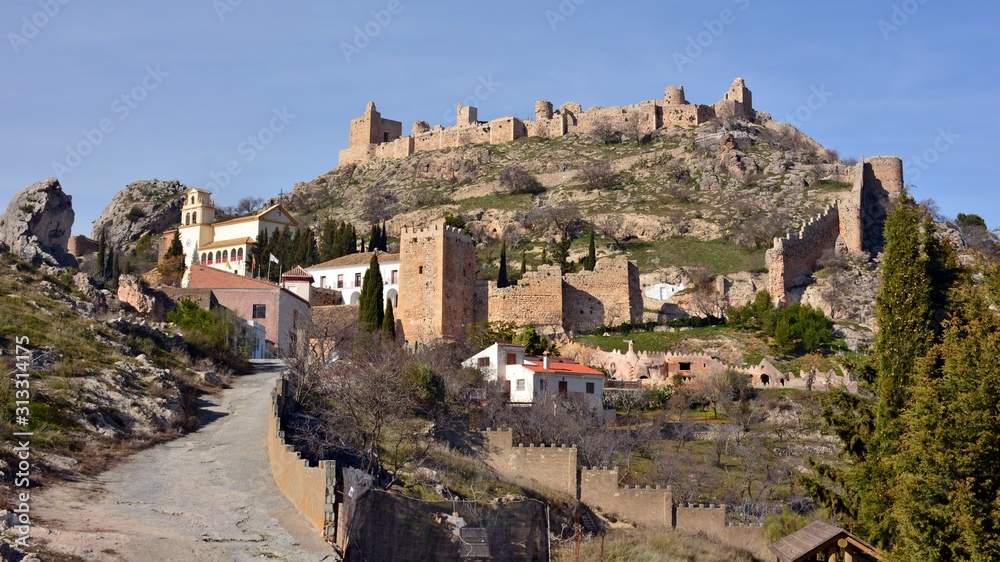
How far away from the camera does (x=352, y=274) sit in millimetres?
51188

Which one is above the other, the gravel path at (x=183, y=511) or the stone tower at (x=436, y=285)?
the stone tower at (x=436, y=285)

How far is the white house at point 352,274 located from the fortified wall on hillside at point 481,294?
2.59 meters

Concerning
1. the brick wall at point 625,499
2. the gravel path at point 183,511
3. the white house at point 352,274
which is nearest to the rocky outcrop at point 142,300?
the white house at point 352,274

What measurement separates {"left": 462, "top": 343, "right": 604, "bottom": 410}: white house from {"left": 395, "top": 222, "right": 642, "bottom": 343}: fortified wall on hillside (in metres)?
6.36

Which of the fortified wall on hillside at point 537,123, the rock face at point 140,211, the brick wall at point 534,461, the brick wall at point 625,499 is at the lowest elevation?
the brick wall at point 625,499

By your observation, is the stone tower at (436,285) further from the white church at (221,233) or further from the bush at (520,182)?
the bush at (520,182)

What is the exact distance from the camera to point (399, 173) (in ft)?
287

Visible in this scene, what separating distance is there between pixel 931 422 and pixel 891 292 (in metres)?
3.56

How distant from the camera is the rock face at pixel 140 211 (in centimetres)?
7912

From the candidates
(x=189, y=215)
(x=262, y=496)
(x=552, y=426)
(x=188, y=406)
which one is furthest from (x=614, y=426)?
(x=189, y=215)

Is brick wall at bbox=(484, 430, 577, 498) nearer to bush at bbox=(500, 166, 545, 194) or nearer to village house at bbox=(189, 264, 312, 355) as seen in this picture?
village house at bbox=(189, 264, 312, 355)

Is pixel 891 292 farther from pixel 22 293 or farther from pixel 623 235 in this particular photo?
pixel 623 235

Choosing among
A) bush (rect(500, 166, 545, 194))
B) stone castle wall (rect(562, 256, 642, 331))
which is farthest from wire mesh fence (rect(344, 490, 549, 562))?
bush (rect(500, 166, 545, 194))

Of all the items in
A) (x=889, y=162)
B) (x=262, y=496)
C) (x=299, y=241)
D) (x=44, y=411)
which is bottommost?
(x=262, y=496)
